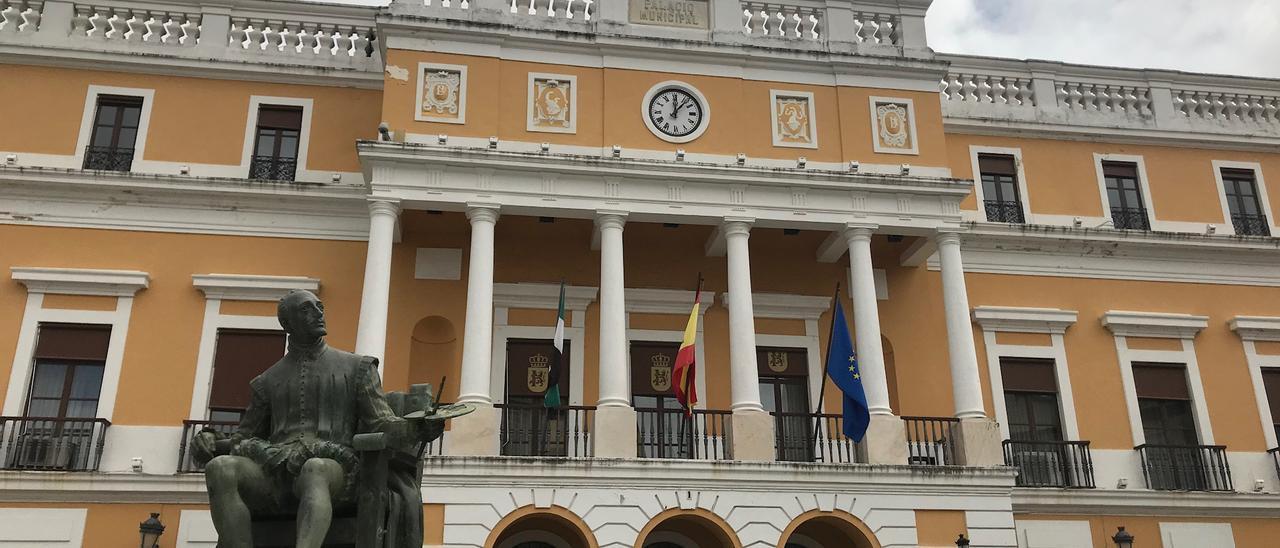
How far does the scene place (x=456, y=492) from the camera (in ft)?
41.3

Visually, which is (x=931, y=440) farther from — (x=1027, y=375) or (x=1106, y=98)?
(x=1106, y=98)

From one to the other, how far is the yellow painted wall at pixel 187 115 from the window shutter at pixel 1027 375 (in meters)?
9.83

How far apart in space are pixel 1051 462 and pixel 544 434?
23.7ft

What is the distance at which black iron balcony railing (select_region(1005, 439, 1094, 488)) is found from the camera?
15.2 m

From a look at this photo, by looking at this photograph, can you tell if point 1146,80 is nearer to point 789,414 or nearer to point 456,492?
point 789,414

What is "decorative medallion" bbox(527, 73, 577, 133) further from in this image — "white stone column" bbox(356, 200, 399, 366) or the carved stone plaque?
"white stone column" bbox(356, 200, 399, 366)

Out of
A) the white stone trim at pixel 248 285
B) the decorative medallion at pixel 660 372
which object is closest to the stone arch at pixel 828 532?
the decorative medallion at pixel 660 372

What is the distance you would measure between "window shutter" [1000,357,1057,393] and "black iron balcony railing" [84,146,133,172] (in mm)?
12730

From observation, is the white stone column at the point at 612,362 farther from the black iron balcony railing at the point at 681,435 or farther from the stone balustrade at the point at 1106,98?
the stone balustrade at the point at 1106,98

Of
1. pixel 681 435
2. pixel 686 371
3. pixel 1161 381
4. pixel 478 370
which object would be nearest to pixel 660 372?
pixel 681 435

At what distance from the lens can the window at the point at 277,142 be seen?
50.6 feet

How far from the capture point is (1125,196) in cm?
1759

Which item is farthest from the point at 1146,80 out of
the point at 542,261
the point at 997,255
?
the point at 542,261

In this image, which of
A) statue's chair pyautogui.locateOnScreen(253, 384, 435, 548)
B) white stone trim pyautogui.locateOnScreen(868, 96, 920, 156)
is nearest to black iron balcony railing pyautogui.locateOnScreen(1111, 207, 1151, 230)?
white stone trim pyautogui.locateOnScreen(868, 96, 920, 156)
